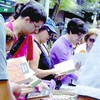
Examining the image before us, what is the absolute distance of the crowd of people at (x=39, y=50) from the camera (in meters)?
1.40

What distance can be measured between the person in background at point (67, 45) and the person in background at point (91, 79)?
2.94 meters

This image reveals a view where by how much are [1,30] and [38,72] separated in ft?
6.23

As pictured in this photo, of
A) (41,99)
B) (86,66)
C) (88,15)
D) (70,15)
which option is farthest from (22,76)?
(88,15)

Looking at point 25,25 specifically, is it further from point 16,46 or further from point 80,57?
point 80,57

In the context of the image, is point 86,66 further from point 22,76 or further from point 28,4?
point 28,4

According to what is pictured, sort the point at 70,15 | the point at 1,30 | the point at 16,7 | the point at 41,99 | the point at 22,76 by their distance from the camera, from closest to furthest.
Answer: the point at 1,30
the point at 22,76
the point at 41,99
the point at 16,7
the point at 70,15

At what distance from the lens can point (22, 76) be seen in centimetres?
281

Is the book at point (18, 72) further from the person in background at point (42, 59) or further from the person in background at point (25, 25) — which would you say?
the person in background at point (42, 59)

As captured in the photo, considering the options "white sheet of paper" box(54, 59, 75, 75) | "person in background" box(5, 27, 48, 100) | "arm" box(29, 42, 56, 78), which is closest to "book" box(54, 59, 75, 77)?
"white sheet of paper" box(54, 59, 75, 75)

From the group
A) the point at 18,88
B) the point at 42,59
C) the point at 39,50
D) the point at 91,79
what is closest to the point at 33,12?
the point at 39,50

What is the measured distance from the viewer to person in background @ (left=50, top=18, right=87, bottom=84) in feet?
15.0

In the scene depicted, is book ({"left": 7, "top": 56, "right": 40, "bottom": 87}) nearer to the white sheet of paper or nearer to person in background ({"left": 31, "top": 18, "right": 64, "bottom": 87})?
person in background ({"left": 31, "top": 18, "right": 64, "bottom": 87})

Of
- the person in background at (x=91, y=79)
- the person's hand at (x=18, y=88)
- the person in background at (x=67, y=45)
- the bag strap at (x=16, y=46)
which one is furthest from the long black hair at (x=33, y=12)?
the person in background at (x=91, y=79)

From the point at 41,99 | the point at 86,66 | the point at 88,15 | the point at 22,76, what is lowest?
the point at 88,15
